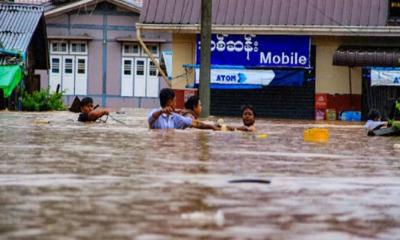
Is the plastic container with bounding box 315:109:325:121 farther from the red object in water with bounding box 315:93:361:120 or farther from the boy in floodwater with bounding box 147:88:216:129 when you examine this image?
the boy in floodwater with bounding box 147:88:216:129

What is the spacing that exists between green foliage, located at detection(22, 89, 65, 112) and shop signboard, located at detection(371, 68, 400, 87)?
36.1ft

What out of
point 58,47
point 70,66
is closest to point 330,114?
point 70,66

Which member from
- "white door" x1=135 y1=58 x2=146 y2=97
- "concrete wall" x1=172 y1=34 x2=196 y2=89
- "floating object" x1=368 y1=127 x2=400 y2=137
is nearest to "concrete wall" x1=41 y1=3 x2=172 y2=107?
"white door" x1=135 y1=58 x2=146 y2=97

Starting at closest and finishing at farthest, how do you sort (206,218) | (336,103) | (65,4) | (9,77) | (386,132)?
(206,218) < (386,132) < (336,103) < (9,77) < (65,4)

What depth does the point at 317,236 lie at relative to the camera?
3439 millimetres

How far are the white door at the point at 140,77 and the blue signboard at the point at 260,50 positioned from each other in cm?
1258

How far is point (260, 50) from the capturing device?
Answer: 27.3 m

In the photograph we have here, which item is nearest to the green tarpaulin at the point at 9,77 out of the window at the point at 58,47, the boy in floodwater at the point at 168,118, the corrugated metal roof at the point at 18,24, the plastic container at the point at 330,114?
the corrugated metal roof at the point at 18,24

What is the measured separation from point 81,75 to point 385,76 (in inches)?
689

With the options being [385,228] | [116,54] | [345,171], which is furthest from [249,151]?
[116,54]

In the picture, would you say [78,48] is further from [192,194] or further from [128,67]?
[192,194]

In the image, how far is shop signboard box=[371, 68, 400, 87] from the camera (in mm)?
26141

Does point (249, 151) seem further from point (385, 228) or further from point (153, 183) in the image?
point (385, 228)

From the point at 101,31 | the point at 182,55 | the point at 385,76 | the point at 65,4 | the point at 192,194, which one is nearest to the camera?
the point at 192,194
